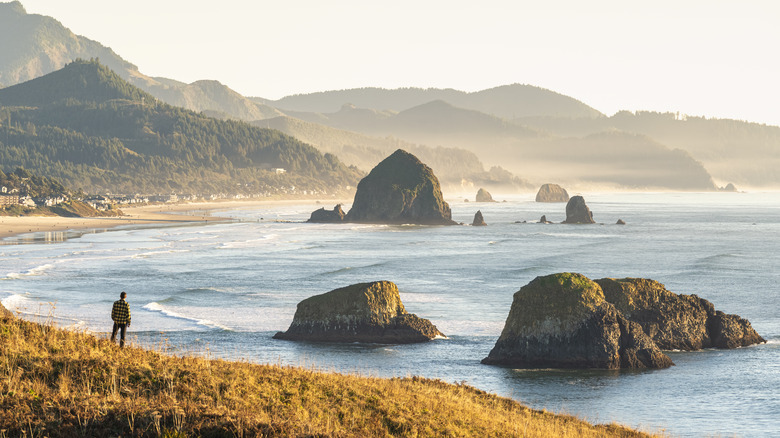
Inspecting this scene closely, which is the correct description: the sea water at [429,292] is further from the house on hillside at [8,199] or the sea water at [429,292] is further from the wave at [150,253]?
the house on hillside at [8,199]

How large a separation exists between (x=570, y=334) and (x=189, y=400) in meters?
25.5

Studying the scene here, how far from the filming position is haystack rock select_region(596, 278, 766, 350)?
4338 centimetres

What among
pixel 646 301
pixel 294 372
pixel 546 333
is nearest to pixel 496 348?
pixel 546 333

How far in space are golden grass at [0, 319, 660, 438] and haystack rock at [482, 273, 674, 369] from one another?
15183 millimetres

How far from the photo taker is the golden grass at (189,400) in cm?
1614

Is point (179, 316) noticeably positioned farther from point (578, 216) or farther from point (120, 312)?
point (578, 216)

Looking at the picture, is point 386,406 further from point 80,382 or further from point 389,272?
point 389,272

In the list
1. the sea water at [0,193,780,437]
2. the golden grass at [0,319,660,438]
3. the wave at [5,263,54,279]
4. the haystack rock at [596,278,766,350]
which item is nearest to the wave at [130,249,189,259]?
the sea water at [0,193,780,437]

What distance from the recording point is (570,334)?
1555 inches

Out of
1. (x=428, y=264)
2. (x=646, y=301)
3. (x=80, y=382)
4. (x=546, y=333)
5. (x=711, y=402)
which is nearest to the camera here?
(x=80, y=382)

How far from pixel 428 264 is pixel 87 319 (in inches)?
1981

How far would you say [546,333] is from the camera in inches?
1561

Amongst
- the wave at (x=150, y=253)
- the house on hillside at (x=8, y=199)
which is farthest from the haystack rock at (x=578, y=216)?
the house on hillside at (x=8, y=199)

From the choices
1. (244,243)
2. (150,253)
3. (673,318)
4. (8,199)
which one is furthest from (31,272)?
(8,199)
